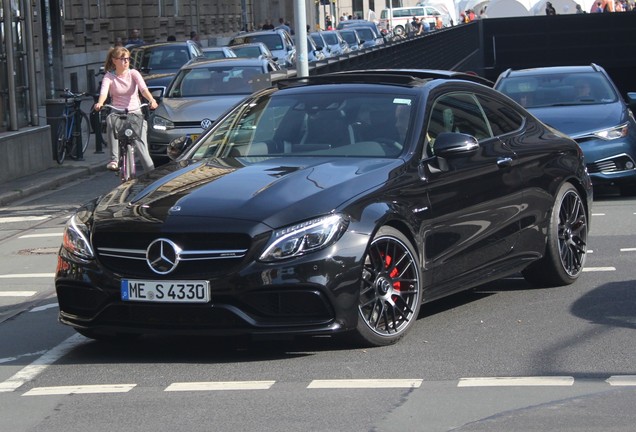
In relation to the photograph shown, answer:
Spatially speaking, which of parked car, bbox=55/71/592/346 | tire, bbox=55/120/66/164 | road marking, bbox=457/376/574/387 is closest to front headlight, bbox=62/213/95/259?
parked car, bbox=55/71/592/346

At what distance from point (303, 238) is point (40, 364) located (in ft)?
5.43

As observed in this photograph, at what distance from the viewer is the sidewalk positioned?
17453 millimetres

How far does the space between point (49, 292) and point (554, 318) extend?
3.88 metres

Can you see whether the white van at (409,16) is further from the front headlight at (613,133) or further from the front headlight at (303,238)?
the front headlight at (303,238)

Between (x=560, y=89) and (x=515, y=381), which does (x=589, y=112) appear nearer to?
(x=560, y=89)

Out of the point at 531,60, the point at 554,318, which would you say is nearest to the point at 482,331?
the point at 554,318

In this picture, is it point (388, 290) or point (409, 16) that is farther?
point (409, 16)

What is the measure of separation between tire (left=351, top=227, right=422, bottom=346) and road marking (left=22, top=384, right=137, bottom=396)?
130 centimetres

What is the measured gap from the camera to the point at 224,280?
7008 mm

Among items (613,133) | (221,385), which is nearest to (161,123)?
(613,133)

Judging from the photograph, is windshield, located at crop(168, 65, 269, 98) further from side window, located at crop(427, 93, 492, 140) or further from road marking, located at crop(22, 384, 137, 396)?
road marking, located at crop(22, 384, 137, 396)

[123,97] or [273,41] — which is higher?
[273,41]

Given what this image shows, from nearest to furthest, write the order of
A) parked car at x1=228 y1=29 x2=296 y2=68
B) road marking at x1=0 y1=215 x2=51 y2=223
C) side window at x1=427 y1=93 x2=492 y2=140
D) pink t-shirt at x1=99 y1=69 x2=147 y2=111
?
side window at x1=427 y1=93 x2=492 y2=140, road marking at x1=0 y1=215 x2=51 y2=223, pink t-shirt at x1=99 y1=69 x2=147 y2=111, parked car at x1=228 y1=29 x2=296 y2=68

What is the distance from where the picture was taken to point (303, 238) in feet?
23.2
